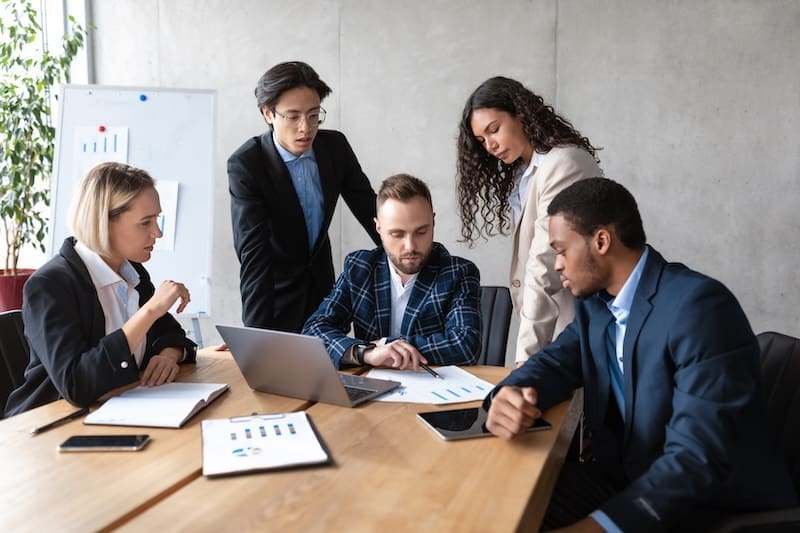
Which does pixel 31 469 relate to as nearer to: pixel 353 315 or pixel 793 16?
pixel 353 315

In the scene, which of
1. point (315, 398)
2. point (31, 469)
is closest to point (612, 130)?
point (315, 398)

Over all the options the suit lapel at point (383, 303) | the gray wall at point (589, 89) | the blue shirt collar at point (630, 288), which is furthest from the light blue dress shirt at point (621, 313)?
the gray wall at point (589, 89)

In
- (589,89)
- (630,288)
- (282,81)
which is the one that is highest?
(589,89)

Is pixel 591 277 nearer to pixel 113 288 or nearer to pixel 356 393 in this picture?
pixel 356 393

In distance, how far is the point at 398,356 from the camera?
→ 1.97 meters

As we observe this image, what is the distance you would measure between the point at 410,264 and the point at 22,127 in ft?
9.99

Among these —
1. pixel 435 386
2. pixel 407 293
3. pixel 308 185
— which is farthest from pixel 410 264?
pixel 308 185

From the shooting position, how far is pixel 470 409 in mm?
1663

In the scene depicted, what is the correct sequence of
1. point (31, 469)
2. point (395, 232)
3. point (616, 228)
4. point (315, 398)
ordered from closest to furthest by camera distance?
point (31, 469)
point (616, 228)
point (315, 398)
point (395, 232)

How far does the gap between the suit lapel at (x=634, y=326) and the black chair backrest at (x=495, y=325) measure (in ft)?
3.95

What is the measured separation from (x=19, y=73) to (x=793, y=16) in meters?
4.14

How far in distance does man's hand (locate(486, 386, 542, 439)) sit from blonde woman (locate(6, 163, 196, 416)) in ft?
2.89

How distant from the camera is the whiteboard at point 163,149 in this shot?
362 centimetres

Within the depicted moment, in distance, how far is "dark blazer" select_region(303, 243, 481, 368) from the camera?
2232 mm
